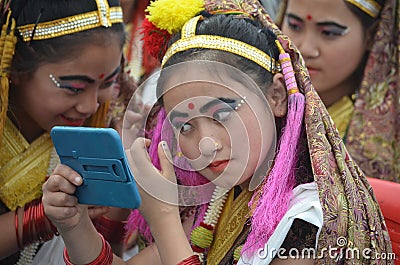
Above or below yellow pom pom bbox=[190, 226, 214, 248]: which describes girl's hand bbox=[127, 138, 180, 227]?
above

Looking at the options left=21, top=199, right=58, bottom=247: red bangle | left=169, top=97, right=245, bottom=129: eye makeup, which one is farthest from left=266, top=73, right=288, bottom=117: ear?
left=21, top=199, right=58, bottom=247: red bangle

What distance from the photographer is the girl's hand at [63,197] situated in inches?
65.4

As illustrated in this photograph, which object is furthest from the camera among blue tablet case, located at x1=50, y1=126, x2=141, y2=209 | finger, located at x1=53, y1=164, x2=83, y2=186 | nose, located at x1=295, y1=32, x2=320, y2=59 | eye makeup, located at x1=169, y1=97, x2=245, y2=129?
nose, located at x1=295, y1=32, x2=320, y2=59

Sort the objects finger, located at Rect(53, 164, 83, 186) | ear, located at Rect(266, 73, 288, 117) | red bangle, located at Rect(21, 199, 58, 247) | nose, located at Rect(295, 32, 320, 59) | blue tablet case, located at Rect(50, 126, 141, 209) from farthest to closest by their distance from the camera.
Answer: nose, located at Rect(295, 32, 320, 59) < red bangle, located at Rect(21, 199, 58, 247) < ear, located at Rect(266, 73, 288, 117) < finger, located at Rect(53, 164, 83, 186) < blue tablet case, located at Rect(50, 126, 141, 209)

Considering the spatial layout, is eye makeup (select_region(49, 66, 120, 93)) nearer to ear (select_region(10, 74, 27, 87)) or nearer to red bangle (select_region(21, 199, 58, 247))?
ear (select_region(10, 74, 27, 87))

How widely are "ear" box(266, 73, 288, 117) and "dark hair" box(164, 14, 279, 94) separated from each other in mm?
20

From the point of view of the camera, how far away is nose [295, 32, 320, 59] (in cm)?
280

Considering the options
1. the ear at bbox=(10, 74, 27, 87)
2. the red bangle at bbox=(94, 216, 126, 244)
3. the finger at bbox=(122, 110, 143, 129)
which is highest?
the ear at bbox=(10, 74, 27, 87)

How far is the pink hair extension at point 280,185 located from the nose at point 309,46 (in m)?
1.02

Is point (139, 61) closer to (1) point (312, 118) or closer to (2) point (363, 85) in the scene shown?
(2) point (363, 85)

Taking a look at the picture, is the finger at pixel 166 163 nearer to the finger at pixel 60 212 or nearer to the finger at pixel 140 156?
the finger at pixel 140 156

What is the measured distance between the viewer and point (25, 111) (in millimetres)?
2420

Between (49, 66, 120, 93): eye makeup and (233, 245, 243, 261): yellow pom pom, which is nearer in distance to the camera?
(233, 245, 243, 261): yellow pom pom

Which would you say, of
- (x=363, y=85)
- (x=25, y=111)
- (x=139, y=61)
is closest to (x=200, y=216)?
(x=25, y=111)
